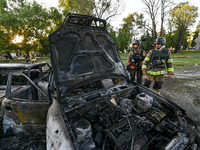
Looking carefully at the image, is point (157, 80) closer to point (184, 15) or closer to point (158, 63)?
point (158, 63)

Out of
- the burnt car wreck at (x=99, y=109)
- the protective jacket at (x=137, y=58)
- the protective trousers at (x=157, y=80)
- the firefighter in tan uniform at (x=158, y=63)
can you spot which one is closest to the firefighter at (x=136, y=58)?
the protective jacket at (x=137, y=58)

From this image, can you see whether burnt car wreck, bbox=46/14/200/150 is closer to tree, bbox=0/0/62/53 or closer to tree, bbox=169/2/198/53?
tree, bbox=0/0/62/53

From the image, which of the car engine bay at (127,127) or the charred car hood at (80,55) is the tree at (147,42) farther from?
the car engine bay at (127,127)

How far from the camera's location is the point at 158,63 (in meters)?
3.19

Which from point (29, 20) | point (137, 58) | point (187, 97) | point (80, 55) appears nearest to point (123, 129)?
point (80, 55)

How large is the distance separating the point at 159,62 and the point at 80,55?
251 centimetres

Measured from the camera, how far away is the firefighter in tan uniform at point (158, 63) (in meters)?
3.21

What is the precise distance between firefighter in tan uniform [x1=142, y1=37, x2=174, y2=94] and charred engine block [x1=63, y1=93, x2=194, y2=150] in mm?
1770

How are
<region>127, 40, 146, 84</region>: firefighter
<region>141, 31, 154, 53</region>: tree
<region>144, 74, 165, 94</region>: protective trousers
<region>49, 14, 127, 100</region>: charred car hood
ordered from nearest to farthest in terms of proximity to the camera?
<region>49, 14, 127, 100</region>: charred car hood < <region>144, 74, 165, 94</region>: protective trousers < <region>127, 40, 146, 84</region>: firefighter < <region>141, 31, 154, 53</region>: tree

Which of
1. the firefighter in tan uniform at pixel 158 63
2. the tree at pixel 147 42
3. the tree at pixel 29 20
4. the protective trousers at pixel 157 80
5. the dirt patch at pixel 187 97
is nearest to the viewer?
the dirt patch at pixel 187 97

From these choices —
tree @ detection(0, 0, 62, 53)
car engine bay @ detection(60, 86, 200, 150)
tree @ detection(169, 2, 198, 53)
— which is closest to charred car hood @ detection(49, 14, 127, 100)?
car engine bay @ detection(60, 86, 200, 150)

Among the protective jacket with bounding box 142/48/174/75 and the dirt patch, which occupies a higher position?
the protective jacket with bounding box 142/48/174/75

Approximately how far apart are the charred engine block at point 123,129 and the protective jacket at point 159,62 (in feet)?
5.84

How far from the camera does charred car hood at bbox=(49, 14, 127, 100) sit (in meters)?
1.71
